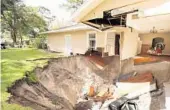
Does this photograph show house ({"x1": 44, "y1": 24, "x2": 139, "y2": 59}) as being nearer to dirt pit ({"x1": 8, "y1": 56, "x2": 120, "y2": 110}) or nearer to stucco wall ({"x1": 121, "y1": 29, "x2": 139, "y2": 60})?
stucco wall ({"x1": 121, "y1": 29, "x2": 139, "y2": 60})

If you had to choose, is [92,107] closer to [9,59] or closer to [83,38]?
[83,38]

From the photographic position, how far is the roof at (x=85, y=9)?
1.88 metres

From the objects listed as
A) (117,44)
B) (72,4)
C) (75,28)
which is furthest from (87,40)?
(72,4)

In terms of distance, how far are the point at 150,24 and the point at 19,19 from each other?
51.7 inches

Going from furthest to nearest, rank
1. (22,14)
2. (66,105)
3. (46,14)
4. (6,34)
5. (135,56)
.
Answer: (135,56) → (66,105) → (46,14) → (22,14) → (6,34)

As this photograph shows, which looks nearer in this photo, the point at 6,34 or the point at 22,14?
the point at 6,34

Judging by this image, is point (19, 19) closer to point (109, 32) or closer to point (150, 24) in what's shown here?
point (109, 32)

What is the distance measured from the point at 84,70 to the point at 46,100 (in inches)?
23.2

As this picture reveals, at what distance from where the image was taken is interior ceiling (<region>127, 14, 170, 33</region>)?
1999 mm

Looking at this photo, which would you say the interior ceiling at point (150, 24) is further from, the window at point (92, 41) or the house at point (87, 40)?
the window at point (92, 41)

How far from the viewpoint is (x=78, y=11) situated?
2.13m

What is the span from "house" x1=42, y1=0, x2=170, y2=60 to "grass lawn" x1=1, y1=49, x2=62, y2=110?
0.22 m

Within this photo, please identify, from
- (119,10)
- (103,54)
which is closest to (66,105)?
(103,54)

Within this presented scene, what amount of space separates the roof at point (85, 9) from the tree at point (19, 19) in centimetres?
34
